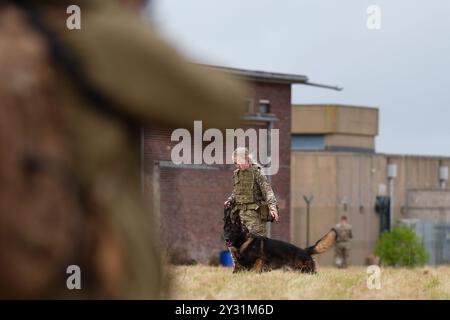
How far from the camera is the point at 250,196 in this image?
12883 mm

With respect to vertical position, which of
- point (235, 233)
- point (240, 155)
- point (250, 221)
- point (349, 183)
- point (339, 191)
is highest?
point (240, 155)

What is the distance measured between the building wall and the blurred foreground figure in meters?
56.9

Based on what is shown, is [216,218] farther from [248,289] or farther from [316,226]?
[248,289]

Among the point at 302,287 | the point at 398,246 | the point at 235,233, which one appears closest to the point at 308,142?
the point at 398,246

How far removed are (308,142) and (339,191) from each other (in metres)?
10.2

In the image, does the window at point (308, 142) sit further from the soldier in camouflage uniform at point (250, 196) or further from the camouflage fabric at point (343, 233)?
the soldier in camouflage uniform at point (250, 196)

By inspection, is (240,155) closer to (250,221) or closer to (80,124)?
(250,221)

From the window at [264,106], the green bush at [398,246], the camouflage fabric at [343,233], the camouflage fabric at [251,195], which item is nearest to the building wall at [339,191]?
the green bush at [398,246]

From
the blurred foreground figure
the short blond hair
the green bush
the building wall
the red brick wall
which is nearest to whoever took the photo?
the blurred foreground figure

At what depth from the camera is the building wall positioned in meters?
61.8

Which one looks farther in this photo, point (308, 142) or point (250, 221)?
point (308, 142)

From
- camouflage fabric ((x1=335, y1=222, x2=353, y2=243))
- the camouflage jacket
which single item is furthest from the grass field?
camouflage fabric ((x1=335, y1=222, x2=353, y2=243))

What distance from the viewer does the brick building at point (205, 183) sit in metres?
45.2

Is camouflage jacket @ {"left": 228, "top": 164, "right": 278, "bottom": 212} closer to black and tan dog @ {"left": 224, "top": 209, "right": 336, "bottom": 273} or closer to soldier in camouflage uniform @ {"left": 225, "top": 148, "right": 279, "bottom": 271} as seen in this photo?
soldier in camouflage uniform @ {"left": 225, "top": 148, "right": 279, "bottom": 271}
